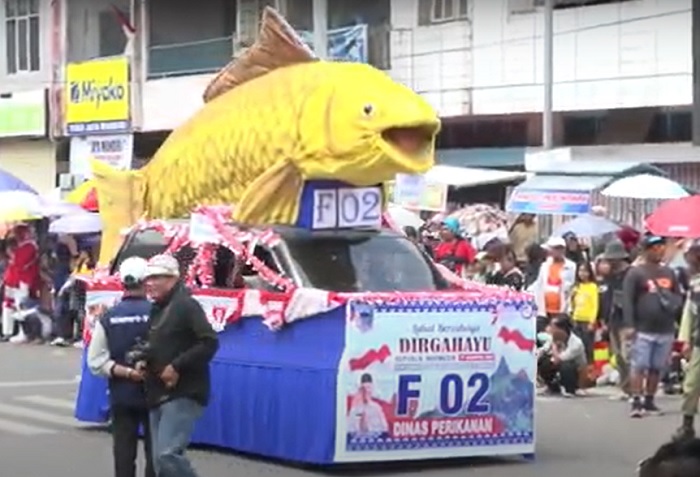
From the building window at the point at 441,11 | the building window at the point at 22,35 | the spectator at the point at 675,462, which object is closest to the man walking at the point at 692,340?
the spectator at the point at 675,462

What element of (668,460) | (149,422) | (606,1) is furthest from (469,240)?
(668,460)

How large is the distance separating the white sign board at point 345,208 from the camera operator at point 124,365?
9.86ft

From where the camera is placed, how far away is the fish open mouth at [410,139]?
12336 millimetres

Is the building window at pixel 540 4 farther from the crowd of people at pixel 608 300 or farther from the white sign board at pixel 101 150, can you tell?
the white sign board at pixel 101 150

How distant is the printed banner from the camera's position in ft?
39.0

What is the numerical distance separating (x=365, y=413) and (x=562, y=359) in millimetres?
6021

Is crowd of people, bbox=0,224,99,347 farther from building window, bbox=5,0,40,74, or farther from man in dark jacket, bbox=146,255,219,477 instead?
man in dark jacket, bbox=146,255,219,477

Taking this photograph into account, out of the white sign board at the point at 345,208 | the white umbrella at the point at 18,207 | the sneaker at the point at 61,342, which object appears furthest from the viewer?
the white umbrella at the point at 18,207

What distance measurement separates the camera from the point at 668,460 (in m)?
3.60

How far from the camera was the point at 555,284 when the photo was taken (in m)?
18.8

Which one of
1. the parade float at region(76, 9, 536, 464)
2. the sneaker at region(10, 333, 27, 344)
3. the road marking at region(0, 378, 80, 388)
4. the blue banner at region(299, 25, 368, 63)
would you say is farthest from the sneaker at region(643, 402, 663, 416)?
the blue banner at region(299, 25, 368, 63)

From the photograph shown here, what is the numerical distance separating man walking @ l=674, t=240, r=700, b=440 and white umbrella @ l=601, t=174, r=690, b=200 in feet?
17.3

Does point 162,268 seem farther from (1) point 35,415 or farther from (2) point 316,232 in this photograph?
(1) point 35,415

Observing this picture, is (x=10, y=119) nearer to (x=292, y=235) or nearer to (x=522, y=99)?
(x=522, y=99)
